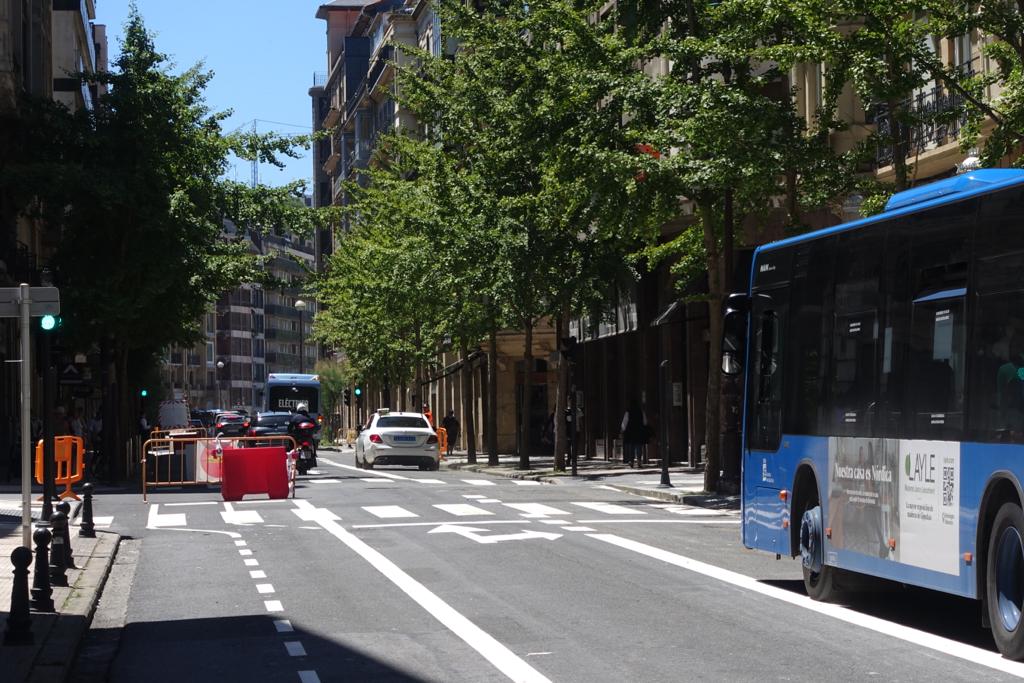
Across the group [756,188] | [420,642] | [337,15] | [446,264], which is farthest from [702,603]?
[337,15]

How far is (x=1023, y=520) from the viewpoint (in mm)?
10836

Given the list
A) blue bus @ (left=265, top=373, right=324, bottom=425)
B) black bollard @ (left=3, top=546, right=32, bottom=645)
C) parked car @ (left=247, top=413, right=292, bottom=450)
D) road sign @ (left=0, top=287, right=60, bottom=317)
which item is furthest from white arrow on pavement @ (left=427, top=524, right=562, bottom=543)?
blue bus @ (left=265, top=373, right=324, bottom=425)

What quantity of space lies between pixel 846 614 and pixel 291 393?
247 feet

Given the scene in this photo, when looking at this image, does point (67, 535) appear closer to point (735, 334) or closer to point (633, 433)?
point (735, 334)

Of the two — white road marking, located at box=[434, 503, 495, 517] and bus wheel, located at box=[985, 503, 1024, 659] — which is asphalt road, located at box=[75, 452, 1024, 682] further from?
white road marking, located at box=[434, 503, 495, 517]

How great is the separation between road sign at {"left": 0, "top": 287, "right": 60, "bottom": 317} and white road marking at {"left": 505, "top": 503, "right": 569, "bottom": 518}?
446 inches

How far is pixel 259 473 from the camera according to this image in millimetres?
33500

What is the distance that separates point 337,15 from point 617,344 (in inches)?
3970

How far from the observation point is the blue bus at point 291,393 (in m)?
87.6

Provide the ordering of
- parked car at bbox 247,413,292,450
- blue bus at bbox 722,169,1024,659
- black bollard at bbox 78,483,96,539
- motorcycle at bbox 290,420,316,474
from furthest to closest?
1. parked car at bbox 247,413,292,450
2. motorcycle at bbox 290,420,316,474
3. black bollard at bbox 78,483,96,539
4. blue bus at bbox 722,169,1024,659

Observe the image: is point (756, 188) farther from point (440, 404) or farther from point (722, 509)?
point (440, 404)

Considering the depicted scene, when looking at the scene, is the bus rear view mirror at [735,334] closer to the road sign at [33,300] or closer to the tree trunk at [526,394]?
the road sign at [33,300]

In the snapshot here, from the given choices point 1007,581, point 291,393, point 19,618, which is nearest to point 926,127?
point 1007,581

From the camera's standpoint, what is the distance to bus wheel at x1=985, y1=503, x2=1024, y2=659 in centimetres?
1095
